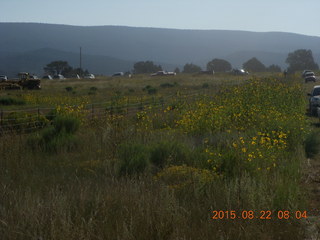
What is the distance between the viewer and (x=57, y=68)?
5236 inches

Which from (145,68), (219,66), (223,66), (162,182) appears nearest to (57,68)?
(145,68)

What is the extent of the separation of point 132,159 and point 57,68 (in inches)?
5034

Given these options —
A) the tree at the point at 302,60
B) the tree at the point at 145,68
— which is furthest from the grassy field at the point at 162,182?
the tree at the point at 145,68

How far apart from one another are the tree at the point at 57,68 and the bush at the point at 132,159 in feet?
407

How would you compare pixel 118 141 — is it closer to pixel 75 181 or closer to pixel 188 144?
pixel 188 144

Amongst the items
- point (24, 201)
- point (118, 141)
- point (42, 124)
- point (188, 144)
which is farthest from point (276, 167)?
point (42, 124)

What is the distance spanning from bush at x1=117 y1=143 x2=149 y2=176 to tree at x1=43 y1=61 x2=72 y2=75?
124 metres

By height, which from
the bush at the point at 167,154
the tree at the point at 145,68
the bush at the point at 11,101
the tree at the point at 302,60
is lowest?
the tree at the point at 145,68

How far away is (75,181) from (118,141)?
2.88 m

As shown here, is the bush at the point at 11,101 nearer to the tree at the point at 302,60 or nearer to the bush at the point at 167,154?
the bush at the point at 167,154

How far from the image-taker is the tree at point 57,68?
13150cm

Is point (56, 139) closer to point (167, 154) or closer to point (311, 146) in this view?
point (167, 154)

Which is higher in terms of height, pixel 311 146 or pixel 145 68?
pixel 311 146
